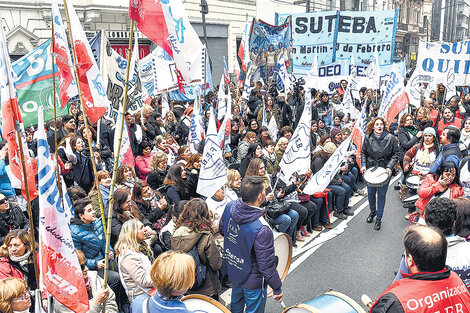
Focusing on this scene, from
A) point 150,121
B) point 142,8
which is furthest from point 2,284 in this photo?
point 150,121

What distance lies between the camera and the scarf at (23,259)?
3387 mm

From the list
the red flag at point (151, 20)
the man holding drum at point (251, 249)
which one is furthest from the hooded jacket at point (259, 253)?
the red flag at point (151, 20)

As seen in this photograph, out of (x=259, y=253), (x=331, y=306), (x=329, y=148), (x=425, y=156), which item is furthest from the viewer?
(x=329, y=148)

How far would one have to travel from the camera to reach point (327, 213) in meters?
6.38

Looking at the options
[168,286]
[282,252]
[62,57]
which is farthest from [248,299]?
[62,57]

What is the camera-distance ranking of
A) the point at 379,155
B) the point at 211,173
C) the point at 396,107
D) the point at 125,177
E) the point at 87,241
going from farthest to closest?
the point at 396,107 → the point at 379,155 → the point at 125,177 → the point at 211,173 → the point at 87,241

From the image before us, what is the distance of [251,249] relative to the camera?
3.22 meters

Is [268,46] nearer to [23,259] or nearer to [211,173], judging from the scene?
[211,173]

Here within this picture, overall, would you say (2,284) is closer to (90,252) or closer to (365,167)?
(90,252)

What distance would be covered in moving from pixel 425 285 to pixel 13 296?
103 inches

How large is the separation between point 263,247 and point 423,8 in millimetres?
69534

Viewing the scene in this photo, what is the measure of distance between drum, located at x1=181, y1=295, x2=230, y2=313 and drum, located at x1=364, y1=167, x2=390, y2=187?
406cm

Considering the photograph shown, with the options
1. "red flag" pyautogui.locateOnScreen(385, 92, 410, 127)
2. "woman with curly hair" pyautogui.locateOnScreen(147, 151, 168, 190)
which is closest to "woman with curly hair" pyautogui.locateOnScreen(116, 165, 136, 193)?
"woman with curly hair" pyautogui.locateOnScreen(147, 151, 168, 190)

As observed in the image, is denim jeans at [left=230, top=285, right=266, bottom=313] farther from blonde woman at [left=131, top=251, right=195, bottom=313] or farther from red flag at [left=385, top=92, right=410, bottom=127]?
red flag at [left=385, top=92, right=410, bottom=127]
